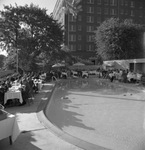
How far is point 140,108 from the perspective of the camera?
7668 mm

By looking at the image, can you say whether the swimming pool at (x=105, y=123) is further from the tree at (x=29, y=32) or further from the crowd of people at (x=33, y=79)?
the tree at (x=29, y=32)

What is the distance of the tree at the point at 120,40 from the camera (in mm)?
30156

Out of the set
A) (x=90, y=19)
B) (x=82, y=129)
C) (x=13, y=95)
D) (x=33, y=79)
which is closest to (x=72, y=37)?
(x=90, y=19)

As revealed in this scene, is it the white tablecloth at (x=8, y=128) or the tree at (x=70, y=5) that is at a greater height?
the tree at (x=70, y=5)

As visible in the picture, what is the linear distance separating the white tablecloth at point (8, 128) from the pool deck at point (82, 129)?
369 millimetres

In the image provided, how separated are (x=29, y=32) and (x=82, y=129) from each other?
20.9m

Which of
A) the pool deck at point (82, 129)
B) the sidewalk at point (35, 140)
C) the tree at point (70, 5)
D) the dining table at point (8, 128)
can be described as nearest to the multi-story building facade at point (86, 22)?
the tree at point (70, 5)

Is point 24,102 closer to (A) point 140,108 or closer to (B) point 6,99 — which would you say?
(B) point 6,99

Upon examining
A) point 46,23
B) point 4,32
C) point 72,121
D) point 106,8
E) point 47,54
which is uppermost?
point 106,8

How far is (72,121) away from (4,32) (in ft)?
65.7

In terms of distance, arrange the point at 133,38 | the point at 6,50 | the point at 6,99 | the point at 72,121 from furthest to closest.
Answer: the point at 133,38
the point at 6,50
the point at 6,99
the point at 72,121

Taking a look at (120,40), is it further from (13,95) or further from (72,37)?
(13,95)

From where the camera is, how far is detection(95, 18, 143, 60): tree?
3016 cm

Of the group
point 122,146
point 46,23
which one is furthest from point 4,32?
point 122,146
